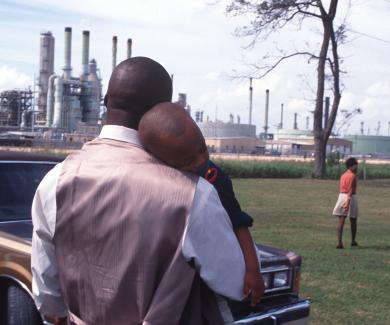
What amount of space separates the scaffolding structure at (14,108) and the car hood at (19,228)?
64198 mm

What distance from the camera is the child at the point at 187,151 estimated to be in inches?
94.5

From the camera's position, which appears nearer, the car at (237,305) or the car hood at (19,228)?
the car at (237,305)

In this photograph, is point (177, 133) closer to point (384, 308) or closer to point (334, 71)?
point (384, 308)

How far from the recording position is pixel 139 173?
2.37m

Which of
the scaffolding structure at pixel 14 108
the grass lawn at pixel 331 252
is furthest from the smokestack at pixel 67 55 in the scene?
the grass lawn at pixel 331 252

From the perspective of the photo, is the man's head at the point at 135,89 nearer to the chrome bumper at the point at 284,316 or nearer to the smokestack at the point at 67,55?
the chrome bumper at the point at 284,316

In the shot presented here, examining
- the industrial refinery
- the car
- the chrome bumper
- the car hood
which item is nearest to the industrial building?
the industrial refinery

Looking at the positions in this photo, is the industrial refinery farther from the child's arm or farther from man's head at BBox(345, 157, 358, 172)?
the child's arm

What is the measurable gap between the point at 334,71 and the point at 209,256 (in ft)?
126

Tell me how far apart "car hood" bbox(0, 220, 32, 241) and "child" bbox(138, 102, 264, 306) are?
273cm

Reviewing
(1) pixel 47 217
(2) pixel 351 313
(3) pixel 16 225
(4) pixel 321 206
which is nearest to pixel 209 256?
(1) pixel 47 217

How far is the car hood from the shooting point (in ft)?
16.7

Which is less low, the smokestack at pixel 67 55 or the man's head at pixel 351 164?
the smokestack at pixel 67 55

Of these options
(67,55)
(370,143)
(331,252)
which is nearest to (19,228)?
(331,252)
